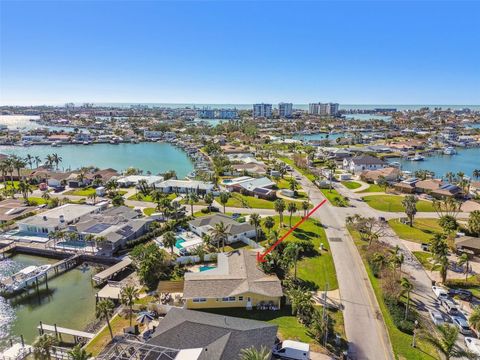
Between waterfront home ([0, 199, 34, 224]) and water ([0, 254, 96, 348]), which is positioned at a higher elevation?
waterfront home ([0, 199, 34, 224])

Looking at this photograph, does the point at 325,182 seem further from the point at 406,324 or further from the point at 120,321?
the point at 120,321

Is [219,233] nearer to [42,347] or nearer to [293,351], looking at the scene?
[293,351]

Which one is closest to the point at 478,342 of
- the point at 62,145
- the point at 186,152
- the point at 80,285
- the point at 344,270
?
the point at 344,270

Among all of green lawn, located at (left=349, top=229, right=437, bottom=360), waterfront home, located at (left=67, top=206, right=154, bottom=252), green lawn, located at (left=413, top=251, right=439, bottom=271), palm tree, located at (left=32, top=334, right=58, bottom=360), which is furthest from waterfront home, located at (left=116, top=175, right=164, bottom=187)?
green lawn, located at (left=349, top=229, right=437, bottom=360)

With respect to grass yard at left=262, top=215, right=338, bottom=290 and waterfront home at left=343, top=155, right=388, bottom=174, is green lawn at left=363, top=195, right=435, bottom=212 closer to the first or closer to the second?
grass yard at left=262, top=215, right=338, bottom=290

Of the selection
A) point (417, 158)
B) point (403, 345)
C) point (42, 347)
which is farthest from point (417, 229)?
point (417, 158)

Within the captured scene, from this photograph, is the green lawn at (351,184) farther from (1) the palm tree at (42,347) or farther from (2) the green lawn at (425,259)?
(1) the palm tree at (42,347)

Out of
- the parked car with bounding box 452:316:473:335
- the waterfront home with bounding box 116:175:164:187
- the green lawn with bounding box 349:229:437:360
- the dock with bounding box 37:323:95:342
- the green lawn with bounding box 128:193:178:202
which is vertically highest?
the waterfront home with bounding box 116:175:164:187
